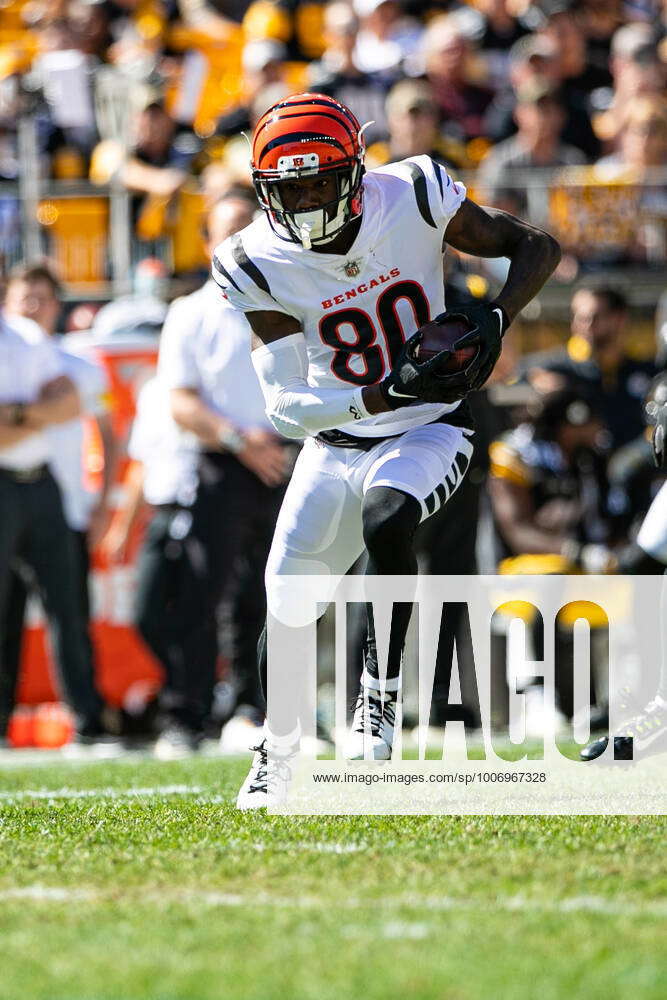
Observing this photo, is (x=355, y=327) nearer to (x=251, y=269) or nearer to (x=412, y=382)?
(x=251, y=269)

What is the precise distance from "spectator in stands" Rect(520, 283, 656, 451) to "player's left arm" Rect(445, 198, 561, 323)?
3.34m

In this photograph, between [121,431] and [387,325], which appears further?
[121,431]

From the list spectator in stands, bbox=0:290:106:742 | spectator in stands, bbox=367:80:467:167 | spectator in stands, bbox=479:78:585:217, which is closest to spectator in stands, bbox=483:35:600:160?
spectator in stands, bbox=479:78:585:217

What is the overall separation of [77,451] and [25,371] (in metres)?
0.77

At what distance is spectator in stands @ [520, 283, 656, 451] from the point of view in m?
7.96

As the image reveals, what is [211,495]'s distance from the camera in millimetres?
6898

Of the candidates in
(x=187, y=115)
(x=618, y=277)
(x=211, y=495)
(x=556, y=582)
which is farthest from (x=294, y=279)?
(x=187, y=115)

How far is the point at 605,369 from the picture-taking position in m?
8.12

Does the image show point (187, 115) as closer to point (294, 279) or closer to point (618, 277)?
point (618, 277)

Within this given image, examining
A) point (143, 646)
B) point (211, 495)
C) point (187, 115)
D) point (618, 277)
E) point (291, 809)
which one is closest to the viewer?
point (291, 809)

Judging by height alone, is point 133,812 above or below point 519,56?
below

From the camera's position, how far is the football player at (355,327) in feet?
13.7

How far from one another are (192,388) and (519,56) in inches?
226

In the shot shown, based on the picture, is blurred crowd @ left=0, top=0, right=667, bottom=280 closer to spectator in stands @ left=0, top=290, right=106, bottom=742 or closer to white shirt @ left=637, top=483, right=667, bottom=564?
spectator in stands @ left=0, top=290, right=106, bottom=742
